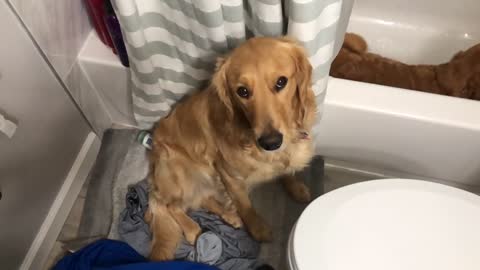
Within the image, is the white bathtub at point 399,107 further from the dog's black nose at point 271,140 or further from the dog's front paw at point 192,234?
the dog's front paw at point 192,234

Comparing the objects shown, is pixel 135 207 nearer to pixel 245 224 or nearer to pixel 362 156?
pixel 245 224

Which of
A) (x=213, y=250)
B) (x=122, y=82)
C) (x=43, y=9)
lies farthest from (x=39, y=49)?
(x=213, y=250)

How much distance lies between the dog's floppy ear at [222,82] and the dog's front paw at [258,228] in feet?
1.79

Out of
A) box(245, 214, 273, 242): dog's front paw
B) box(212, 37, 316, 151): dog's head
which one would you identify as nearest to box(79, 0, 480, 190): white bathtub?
box(212, 37, 316, 151): dog's head

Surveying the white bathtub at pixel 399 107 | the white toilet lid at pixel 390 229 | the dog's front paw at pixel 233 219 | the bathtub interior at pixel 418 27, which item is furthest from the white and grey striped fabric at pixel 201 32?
the bathtub interior at pixel 418 27

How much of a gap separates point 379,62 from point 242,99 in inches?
31.8

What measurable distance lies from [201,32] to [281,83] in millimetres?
268

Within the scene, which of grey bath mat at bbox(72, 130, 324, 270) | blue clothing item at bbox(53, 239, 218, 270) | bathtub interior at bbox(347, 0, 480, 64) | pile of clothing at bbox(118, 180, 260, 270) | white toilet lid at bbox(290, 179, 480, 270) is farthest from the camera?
bathtub interior at bbox(347, 0, 480, 64)

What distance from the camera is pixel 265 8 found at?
107 centimetres

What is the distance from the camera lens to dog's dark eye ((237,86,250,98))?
44.8 inches

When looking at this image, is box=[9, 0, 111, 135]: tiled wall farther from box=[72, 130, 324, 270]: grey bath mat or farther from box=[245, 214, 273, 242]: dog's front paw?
box=[245, 214, 273, 242]: dog's front paw

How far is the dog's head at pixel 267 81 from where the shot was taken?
1104mm

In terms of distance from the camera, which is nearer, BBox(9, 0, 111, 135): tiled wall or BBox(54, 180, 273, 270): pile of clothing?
BBox(9, 0, 111, 135): tiled wall

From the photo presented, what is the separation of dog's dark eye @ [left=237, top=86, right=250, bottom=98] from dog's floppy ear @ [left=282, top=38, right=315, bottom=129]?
14 cm
